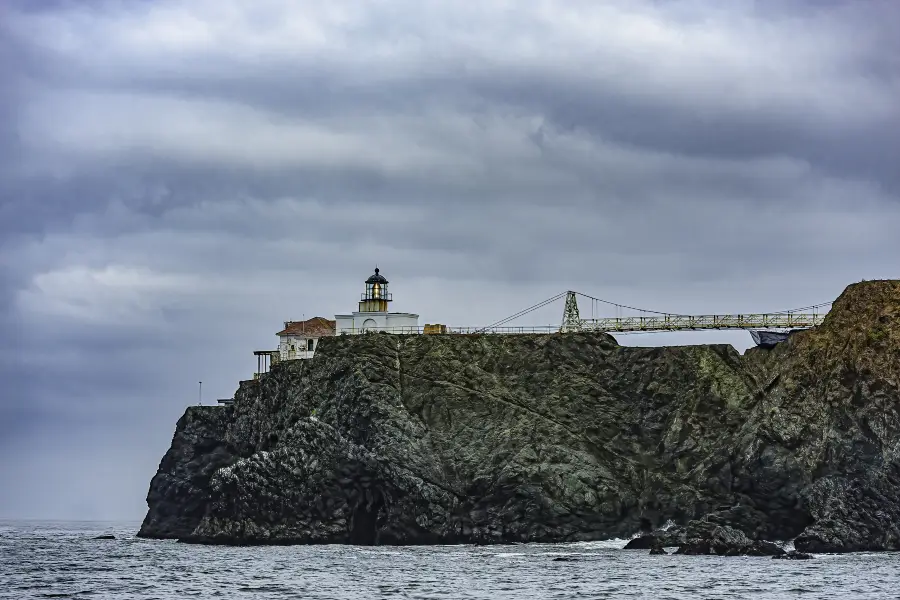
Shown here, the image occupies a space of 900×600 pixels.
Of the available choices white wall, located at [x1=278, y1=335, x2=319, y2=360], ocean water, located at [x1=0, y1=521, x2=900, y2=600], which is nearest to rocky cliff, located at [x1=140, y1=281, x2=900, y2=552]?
ocean water, located at [x1=0, y1=521, x2=900, y2=600]

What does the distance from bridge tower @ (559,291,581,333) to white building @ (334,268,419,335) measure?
13.5 m

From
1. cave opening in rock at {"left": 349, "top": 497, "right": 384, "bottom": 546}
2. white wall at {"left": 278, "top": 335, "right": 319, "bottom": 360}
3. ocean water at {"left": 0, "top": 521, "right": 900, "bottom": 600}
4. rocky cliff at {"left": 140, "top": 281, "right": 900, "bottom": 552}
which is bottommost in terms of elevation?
ocean water at {"left": 0, "top": 521, "right": 900, "bottom": 600}

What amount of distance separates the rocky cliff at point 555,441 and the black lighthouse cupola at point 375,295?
13.3 m

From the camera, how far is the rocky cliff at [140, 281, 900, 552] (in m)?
107

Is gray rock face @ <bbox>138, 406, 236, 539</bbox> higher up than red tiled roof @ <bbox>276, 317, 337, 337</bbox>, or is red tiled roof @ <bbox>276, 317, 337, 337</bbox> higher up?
red tiled roof @ <bbox>276, 317, 337, 337</bbox>

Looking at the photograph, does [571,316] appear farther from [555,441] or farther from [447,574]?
[447,574]

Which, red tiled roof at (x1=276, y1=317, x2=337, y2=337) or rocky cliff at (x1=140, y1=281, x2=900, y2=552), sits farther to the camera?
red tiled roof at (x1=276, y1=317, x2=337, y2=337)

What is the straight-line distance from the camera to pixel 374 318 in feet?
466

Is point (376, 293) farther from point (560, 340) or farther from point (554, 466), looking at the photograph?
point (554, 466)

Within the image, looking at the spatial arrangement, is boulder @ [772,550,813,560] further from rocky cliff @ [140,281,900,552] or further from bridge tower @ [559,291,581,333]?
bridge tower @ [559,291,581,333]

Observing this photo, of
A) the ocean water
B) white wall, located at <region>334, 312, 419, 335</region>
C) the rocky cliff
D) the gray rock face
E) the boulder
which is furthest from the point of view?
white wall, located at <region>334, 312, 419, 335</region>

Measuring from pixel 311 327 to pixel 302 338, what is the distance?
→ 242 centimetres

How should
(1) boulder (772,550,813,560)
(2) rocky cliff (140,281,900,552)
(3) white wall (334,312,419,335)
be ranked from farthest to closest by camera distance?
1. (3) white wall (334,312,419,335)
2. (2) rocky cliff (140,281,900,552)
3. (1) boulder (772,550,813,560)

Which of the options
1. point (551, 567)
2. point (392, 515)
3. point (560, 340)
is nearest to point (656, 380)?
point (560, 340)
